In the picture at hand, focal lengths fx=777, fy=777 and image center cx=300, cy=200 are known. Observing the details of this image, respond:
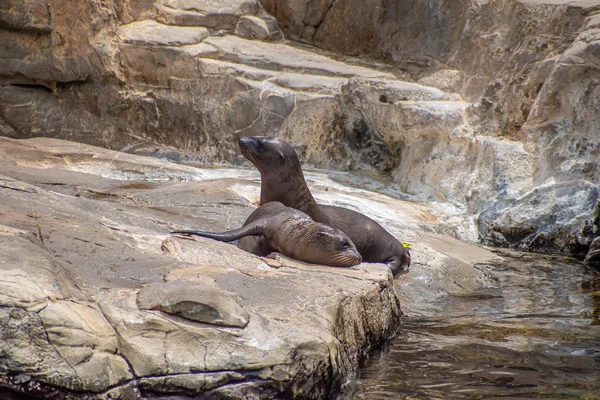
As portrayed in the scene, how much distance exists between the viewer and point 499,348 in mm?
4980

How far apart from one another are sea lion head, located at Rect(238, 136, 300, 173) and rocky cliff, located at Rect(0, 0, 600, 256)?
3.17m

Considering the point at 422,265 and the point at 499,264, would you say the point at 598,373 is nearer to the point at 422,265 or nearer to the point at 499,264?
the point at 422,265

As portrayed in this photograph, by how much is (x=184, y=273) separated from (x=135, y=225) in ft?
4.14

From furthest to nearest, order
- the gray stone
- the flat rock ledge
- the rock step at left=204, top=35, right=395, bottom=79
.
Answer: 1. the gray stone
2. the rock step at left=204, top=35, right=395, bottom=79
3. the flat rock ledge

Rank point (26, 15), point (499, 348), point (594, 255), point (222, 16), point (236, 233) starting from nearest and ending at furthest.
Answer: point (499, 348) < point (236, 233) < point (594, 255) < point (26, 15) < point (222, 16)

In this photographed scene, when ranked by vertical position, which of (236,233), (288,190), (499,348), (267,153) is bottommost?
(499,348)

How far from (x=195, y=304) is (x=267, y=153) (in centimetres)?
339

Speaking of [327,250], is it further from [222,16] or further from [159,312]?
[222,16]

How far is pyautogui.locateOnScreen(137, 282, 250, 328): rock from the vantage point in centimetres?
369

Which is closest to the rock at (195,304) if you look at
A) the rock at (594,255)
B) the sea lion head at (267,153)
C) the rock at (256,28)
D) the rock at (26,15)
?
the sea lion head at (267,153)

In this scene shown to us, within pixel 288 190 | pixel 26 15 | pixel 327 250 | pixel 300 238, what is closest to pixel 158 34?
pixel 26 15

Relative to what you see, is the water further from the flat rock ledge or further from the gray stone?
the gray stone

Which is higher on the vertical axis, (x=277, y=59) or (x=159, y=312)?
(x=277, y=59)

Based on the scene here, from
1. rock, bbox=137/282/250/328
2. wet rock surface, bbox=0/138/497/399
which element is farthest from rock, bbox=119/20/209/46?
rock, bbox=137/282/250/328
